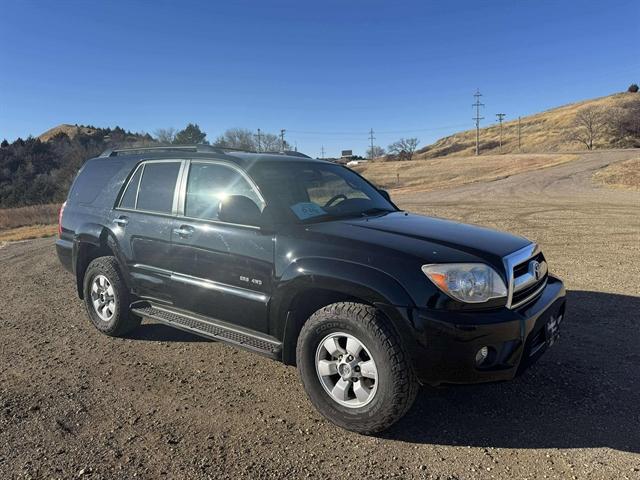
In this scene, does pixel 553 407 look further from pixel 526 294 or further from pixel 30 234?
pixel 30 234

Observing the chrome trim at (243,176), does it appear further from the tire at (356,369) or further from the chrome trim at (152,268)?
the tire at (356,369)

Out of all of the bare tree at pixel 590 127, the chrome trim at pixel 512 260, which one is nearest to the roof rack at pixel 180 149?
the chrome trim at pixel 512 260

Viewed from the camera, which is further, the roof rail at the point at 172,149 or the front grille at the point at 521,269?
the roof rail at the point at 172,149

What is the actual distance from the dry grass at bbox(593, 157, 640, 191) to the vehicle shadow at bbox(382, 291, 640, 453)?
22.0m

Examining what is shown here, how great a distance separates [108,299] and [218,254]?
1.85 meters

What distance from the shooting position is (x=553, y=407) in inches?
134

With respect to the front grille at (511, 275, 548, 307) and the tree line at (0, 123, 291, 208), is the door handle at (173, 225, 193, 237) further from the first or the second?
the tree line at (0, 123, 291, 208)

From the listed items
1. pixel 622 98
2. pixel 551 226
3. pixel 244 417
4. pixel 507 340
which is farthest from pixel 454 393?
pixel 622 98

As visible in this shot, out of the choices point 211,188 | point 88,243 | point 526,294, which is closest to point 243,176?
point 211,188

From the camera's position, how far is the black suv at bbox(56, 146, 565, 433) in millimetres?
2908

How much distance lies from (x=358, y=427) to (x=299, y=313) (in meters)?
0.86

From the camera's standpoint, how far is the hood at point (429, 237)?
312 cm

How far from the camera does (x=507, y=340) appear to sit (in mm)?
2893

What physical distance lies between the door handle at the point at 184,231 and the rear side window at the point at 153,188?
299 mm
